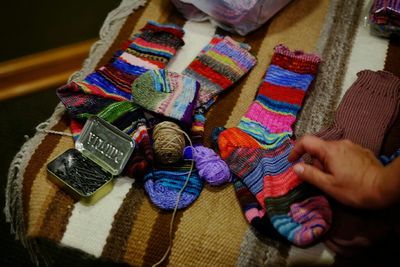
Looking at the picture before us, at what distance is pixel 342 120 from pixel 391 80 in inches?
6.2

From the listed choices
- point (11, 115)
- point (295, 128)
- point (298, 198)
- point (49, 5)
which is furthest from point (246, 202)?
point (49, 5)

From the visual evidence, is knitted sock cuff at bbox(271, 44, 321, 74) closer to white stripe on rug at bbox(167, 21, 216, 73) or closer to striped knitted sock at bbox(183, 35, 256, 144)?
striped knitted sock at bbox(183, 35, 256, 144)

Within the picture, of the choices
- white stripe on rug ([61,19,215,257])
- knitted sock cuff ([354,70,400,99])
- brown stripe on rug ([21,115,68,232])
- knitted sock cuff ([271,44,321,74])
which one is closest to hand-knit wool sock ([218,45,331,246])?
knitted sock cuff ([271,44,321,74])

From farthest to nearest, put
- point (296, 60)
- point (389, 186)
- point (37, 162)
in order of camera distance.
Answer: point (296, 60) → point (37, 162) → point (389, 186)

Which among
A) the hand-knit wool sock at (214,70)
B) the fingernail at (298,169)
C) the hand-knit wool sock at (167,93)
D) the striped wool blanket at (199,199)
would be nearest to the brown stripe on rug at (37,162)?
the striped wool blanket at (199,199)

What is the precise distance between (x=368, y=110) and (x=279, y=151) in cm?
21

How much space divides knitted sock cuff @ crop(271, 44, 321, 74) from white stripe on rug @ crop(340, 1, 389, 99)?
0.26ft

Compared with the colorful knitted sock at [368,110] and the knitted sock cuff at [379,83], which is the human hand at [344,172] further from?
the knitted sock cuff at [379,83]

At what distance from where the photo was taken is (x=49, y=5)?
4.63ft

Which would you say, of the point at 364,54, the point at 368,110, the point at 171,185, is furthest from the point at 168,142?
the point at 364,54

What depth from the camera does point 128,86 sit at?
33.8 inches

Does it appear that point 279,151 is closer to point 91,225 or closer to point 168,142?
point 168,142

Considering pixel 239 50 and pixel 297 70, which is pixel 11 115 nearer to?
pixel 239 50

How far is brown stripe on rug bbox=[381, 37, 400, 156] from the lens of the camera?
78 cm
